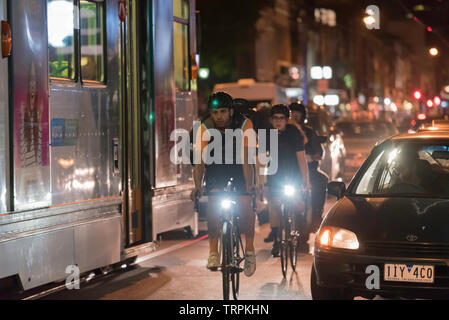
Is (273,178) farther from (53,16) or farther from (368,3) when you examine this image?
(368,3)

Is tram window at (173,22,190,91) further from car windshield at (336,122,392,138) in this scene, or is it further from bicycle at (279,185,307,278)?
car windshield at (336,122,392,138)

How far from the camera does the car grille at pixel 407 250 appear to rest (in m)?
6.30

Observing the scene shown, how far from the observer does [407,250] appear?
6367mm

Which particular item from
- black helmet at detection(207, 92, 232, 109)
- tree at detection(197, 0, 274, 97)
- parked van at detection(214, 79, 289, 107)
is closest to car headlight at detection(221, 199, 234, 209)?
black helmet at detection(207, 92, 232, 109)

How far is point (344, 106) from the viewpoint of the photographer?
67.9 m

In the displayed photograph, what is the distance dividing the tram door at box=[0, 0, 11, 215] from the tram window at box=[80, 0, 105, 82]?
1.31 metres

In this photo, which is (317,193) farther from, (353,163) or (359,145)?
(359,145)

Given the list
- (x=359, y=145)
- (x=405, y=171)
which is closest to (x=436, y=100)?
(x=359, y=145)

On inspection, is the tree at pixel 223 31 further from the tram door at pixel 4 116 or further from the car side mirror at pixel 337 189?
the tram door at pixel 4 116

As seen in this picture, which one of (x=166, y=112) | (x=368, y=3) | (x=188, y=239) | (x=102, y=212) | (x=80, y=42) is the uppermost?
(x=368, y=3)

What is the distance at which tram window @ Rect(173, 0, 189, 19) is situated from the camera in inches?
423
